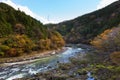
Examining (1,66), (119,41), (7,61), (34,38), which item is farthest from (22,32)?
(119,41)

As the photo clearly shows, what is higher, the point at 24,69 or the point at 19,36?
the point at 19,36

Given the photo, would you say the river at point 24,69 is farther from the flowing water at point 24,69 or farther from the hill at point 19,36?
the hill at point 19,36

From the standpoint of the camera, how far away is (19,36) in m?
92.8

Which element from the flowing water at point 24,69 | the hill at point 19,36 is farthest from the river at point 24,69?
the hill at point 19,36

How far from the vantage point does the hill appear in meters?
82.9

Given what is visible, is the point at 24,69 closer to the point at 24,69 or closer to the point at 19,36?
the point at 24,69

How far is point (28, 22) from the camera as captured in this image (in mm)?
119062

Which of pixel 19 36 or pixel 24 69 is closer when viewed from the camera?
pixel 24 69

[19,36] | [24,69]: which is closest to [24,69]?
[24,69]

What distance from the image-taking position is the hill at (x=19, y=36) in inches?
3265

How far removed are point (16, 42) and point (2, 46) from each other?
27.9 ft

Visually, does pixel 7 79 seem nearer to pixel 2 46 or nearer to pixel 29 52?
pixel 2 46

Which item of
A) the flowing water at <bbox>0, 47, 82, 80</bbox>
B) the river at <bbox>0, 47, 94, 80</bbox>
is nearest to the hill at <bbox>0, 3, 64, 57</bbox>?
the river at <bbox>0, 47, 94, 80</bbox>

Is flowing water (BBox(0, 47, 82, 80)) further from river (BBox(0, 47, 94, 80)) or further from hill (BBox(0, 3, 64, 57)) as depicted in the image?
hill (BBox(0, 3, 64, 57))
